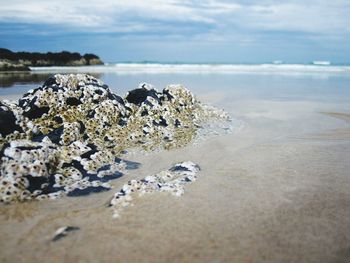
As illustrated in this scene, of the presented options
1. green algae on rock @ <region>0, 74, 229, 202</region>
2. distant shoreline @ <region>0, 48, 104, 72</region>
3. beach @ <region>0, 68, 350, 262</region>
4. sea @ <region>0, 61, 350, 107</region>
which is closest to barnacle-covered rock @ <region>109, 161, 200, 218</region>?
beach @ <region>0, 68, 350, 262</region>

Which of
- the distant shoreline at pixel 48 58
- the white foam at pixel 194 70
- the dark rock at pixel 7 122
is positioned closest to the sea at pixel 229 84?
the white foam at pixel 194 70

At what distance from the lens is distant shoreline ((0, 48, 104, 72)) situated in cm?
4419

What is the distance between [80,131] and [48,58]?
1910 inches

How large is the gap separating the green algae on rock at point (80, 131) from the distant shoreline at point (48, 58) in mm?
32109

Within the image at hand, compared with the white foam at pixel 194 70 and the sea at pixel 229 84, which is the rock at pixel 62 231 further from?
the white foam at pixel 194 70

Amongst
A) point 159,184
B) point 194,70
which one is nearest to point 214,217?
point 159,184

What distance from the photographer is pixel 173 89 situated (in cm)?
1009

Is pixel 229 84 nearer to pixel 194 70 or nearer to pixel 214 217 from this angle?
pixel 214 217

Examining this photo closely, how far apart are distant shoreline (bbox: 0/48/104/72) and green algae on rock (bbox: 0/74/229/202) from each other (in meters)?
32.1

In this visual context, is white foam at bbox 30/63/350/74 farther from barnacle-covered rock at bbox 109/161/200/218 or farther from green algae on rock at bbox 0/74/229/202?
barnacle-covered rock at bbox 109/161/200/218

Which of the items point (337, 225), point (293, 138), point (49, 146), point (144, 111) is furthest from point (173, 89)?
point (337, 225)

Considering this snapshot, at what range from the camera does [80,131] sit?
7305mm

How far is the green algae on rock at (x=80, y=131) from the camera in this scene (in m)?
4.82

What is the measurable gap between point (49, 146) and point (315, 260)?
4.10m
